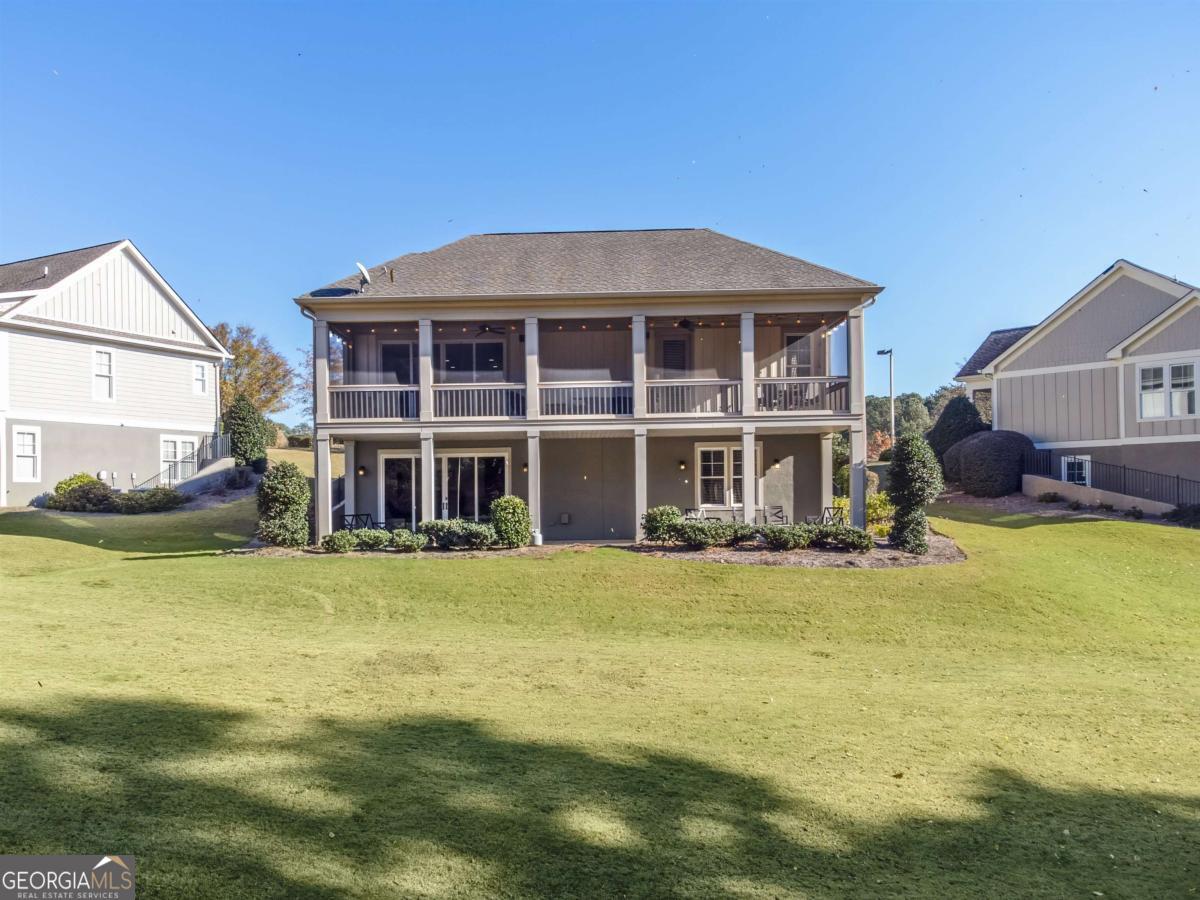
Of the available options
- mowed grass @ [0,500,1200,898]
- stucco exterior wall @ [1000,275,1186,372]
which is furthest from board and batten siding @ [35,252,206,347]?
stucco exterior wall @ [1000,275,1186,372]

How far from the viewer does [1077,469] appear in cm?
2388

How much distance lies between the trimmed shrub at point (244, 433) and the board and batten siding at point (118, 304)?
9.87ft

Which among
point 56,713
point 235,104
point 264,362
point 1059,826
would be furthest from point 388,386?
point 264,362

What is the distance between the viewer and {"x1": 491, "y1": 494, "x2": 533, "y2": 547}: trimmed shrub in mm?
16375

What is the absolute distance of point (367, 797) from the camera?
454cm

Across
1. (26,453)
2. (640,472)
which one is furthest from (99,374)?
→ (640,472)

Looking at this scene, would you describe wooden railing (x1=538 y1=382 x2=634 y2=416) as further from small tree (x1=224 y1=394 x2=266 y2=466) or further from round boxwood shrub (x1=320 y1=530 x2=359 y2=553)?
small tree (x1=224 y1=394 x2=266 y2=466)

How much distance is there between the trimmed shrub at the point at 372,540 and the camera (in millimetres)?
16125

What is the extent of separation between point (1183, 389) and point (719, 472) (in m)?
14.1

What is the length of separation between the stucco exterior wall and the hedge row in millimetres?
13983

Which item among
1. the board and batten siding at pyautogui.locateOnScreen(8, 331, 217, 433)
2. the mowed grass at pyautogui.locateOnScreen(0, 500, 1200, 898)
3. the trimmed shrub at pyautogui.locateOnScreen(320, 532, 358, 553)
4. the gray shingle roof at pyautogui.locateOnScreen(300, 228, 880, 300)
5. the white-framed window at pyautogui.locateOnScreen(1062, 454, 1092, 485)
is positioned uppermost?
the gray shingle roof at pyautogui.locateOnScreen(300, 228, 880, 300)

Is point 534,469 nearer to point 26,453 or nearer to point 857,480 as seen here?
point 857,480

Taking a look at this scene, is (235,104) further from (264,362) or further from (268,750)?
(264,362)

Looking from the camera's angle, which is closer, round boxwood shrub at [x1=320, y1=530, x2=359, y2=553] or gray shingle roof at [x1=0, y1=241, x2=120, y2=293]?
round boxwood shrub at [x1=320, y1=530, x2=359, y2=553]
